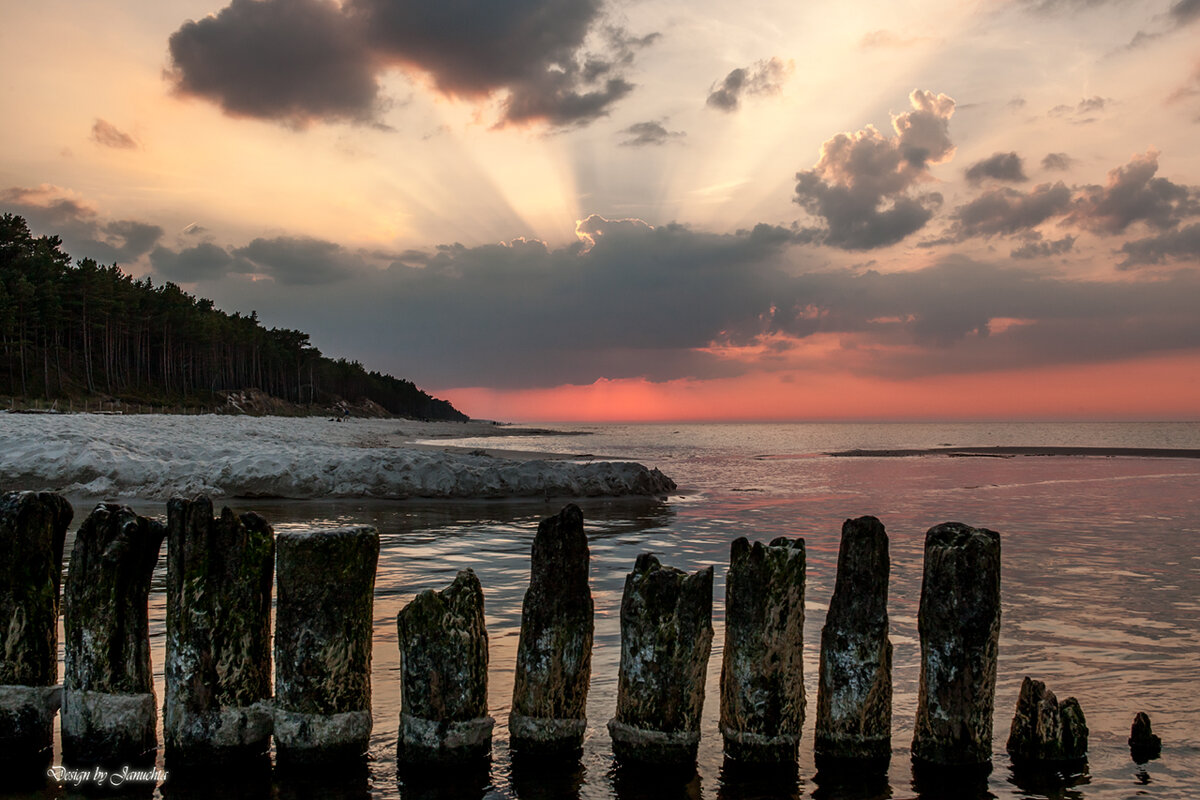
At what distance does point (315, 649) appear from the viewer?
4.93 metres

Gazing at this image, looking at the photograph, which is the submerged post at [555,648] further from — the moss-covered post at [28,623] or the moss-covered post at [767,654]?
the moss-covered post at [28,623]

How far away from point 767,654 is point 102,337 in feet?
349

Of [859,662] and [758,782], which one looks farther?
[859,662]

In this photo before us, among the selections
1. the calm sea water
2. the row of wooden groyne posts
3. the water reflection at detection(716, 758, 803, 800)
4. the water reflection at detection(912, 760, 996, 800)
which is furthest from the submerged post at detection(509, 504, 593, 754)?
the water reflection at detection(912, 760, 996, 800)

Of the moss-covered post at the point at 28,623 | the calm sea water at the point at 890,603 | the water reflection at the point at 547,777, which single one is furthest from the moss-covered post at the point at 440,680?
the moss-covered post at the point at 28,623

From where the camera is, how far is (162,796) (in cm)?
462

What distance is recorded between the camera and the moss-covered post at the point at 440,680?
488 cm

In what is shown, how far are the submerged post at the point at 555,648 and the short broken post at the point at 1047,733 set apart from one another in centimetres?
295

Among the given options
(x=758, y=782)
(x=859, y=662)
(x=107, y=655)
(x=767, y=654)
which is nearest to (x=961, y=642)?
(x=859, y=662)

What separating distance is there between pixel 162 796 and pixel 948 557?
5.05 m

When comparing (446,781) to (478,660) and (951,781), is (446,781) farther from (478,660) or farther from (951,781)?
(951,781)

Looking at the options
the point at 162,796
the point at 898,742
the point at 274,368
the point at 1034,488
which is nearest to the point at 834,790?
the point at 898,742

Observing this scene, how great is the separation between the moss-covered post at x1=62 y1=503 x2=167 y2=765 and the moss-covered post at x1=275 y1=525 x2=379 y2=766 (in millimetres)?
985

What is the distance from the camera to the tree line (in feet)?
257
